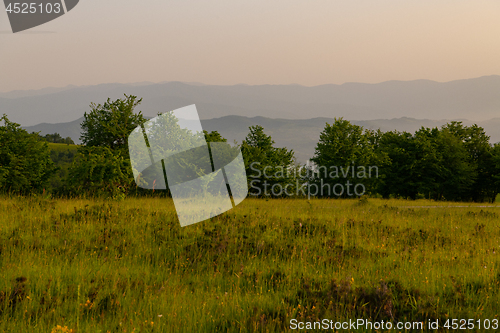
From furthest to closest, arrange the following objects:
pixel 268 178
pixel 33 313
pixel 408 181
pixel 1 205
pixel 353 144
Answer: pixel 408 181 → pixel 353 144 → pixel 268 178 → pixel 1 205 → pixel 33 313

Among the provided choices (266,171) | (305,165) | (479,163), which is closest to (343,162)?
(305,165)

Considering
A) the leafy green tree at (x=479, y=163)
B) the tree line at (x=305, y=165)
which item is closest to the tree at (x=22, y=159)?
the tree line at (x=305, y=165)

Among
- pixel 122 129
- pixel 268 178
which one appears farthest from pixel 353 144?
pixel 122 129

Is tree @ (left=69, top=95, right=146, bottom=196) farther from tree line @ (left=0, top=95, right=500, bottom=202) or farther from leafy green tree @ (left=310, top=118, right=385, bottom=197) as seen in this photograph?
leafy green tree @ (left=310, top=118, right=385, bottom=197)

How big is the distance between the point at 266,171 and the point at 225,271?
59.0ft

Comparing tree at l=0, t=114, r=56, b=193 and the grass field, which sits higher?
tree at l=0, t=114, r=56, b=193

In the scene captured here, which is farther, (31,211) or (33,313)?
(31,211)

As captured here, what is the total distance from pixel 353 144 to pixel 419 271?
2414 centimetres

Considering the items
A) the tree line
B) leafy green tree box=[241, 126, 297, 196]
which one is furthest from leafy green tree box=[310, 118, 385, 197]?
leafy green tree box=[241, 126, 297, 196]

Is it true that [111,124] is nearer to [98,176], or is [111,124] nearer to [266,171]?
[98,176]

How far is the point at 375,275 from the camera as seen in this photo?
5.87m

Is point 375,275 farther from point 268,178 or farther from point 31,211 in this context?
point 268,178

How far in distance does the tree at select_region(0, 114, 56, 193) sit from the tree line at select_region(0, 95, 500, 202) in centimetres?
5

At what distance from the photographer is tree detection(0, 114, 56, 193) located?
18.7 metres
